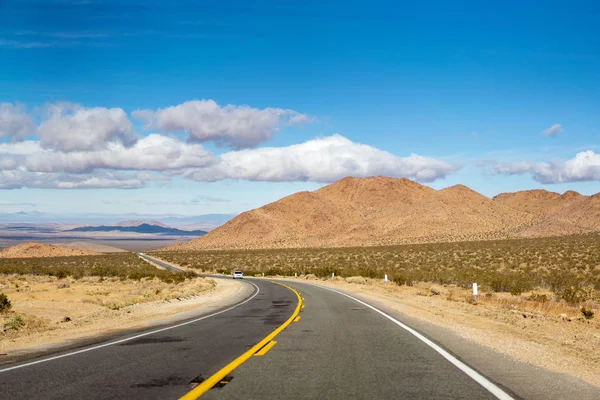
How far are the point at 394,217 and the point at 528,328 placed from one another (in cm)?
14002

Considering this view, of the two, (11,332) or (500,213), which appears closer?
(11,332)

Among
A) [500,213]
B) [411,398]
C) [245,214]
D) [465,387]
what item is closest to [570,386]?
[465,387]

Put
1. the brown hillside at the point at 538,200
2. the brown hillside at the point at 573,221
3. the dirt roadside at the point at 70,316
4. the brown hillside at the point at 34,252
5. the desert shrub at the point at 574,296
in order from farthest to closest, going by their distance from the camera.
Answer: the brown hillside at the point at 538,200
the brown hillside at the point at 34,252
the brown hillside at the point at 573,221
the desert shrub at the point at 574,296
the dirt roadside at the point at 70,316

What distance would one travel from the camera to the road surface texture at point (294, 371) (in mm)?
6535

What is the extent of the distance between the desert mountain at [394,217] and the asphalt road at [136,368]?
112 metres

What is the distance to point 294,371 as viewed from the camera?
25.8 ft

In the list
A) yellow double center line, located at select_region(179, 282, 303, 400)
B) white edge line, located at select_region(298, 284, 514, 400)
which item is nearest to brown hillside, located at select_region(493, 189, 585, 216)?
white edge line, located at select_region(298, 284, 514, 400)

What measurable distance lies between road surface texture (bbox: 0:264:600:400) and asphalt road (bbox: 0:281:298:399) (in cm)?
2

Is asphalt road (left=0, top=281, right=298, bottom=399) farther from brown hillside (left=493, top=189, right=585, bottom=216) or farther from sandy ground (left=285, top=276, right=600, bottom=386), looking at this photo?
brown hillside (left=493, top=189, right=585, bottom=216)

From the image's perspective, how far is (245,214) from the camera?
174 metres

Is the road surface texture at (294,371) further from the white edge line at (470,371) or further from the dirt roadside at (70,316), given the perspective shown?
the dirt roadside at (70,316)

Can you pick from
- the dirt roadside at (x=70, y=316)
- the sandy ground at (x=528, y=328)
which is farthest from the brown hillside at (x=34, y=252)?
the sandy ground at (x=528, y=328)

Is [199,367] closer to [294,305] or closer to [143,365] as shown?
[143,365]

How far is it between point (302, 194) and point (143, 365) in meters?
170
